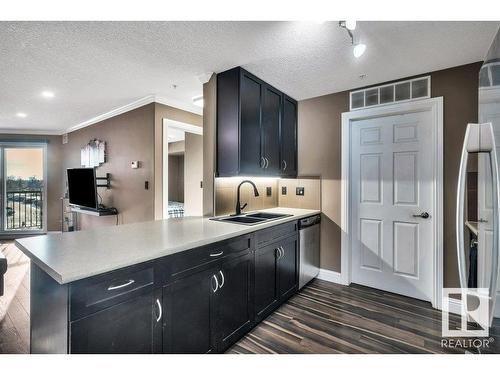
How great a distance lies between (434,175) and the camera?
2.56 metres

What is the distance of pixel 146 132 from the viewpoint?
3650mm

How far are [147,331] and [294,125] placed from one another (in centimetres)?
291

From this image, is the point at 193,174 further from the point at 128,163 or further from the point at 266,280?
the point at 266,280

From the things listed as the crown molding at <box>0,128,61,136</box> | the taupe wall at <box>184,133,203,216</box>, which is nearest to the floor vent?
the taupe wall at <box>184,133,203,216</box>

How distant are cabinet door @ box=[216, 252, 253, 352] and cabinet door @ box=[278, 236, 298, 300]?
52 cm

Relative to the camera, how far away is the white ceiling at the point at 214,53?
188 cm

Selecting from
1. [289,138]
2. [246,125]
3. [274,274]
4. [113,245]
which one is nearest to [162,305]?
[113,245]

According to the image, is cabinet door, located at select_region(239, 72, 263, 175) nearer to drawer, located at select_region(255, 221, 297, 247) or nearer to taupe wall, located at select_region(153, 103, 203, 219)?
drawer, located at select_region(255, 221, 297, 247)

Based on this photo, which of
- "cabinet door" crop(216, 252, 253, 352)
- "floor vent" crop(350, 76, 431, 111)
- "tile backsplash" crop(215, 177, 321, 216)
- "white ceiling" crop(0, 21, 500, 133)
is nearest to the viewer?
"cabinet door" crop(216, 252, 253, 352)

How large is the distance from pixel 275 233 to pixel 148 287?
1.31 meters

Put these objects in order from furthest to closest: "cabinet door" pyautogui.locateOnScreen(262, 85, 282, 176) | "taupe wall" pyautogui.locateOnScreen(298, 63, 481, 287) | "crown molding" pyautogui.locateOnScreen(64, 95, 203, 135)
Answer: "crown molding" pyautogui.locateOnScreen(64, 95, 203, 135) → "cabinet door" pyautogui.locateOnScreen(262, 85, 282, 176) → "taupe wall" pyautogui.locateOnScreen(298, 63, 481, 287)

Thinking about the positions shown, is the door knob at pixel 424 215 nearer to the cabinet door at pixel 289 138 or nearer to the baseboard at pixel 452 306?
the baseboard at pixel 452 306

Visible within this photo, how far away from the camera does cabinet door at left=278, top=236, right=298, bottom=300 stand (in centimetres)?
248
